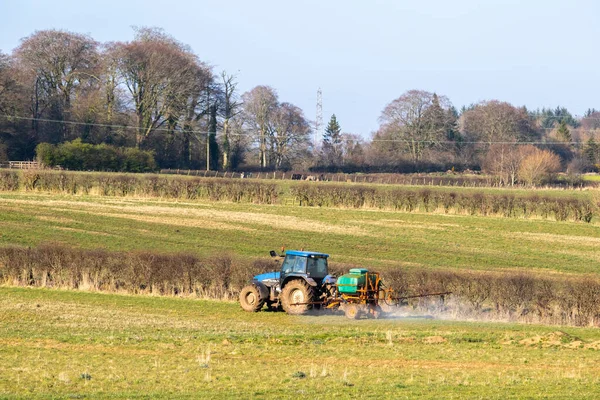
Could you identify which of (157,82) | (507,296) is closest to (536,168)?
(157,82)

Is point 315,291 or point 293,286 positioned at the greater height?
point 293,286

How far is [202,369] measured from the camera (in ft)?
48.3

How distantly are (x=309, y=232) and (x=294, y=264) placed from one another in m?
19.3

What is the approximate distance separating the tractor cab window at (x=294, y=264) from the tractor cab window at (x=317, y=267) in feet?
0.56

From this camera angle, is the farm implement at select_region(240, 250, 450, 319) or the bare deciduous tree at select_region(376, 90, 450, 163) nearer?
the farm implement at select_region(240, 250, 450, 319)

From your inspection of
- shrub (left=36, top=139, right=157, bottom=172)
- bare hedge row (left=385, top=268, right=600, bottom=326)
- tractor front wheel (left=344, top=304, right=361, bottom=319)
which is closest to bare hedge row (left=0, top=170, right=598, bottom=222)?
shrub (left=36, top=139, right=157, bottom=172)

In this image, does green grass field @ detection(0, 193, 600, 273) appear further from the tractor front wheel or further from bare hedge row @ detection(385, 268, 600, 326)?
the tractor front wheel

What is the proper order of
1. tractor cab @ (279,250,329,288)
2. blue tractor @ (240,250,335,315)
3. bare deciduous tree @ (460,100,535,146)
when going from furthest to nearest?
bare deciduous tree @ (460,100,535,146) < tractor cab @ (279,250,329,288) < blue tractor @ (240,250,335,315)

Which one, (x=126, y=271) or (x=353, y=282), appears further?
(x=126, y=271)

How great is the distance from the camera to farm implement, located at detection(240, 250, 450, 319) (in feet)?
75.4

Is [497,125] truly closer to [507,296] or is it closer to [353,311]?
[507,296]

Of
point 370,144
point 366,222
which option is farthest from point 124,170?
point 370,144

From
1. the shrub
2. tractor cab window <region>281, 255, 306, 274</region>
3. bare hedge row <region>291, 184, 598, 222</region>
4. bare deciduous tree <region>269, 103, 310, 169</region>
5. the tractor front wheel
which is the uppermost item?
bare deciduous tree <region>269, 103, 310, 169</region>

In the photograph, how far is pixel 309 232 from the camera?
142ft
